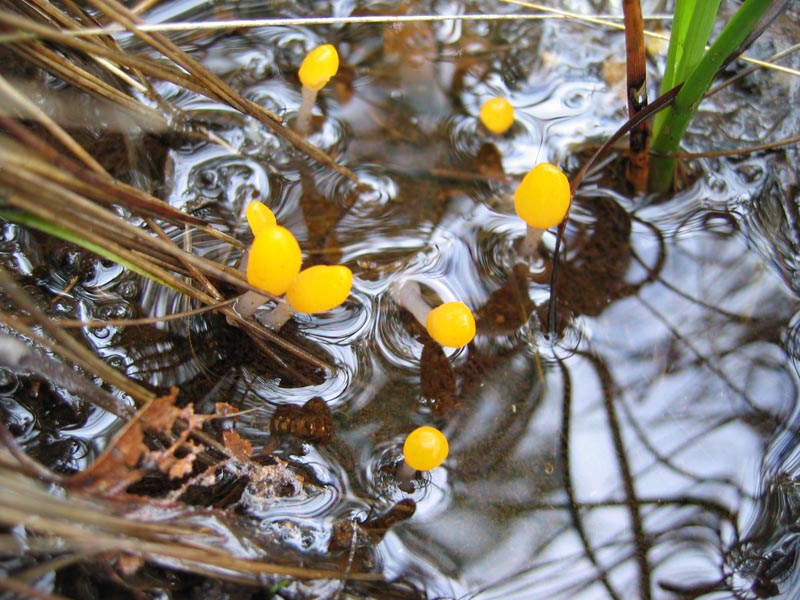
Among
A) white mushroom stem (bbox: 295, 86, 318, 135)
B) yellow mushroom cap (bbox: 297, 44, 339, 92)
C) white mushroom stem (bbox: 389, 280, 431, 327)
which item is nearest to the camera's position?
white mushroom stem (bbox: 389, 280, 431, 327)

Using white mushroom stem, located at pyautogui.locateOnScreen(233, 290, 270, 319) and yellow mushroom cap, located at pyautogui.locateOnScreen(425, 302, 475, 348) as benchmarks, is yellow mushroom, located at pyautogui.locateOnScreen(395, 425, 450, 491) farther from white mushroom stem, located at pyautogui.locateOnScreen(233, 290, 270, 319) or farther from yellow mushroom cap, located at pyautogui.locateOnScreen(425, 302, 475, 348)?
white mushroom stem, located at pyautogui.locateOnScreen(233, 290, 270, 319)

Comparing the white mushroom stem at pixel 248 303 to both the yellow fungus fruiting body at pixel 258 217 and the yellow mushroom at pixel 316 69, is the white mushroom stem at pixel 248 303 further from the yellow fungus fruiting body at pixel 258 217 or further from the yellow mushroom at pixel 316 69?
the yellow mushroom at pixel 316 69

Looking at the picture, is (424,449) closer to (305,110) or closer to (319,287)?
(319,287)

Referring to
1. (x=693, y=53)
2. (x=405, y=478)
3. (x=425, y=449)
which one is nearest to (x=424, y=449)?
(x=425, y=449)

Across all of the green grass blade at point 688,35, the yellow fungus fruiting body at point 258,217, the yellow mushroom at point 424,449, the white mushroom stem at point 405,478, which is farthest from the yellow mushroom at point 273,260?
the green grass blade at point 688,35

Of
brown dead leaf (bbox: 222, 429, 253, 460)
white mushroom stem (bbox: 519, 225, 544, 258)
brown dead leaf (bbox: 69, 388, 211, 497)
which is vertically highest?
white mushroom stem (bbox: 519, 225, 544, 258)

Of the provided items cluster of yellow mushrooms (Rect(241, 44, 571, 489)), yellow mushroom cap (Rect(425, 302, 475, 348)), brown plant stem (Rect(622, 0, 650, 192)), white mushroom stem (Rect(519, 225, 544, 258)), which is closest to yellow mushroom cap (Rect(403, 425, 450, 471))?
cluster of yellow mushrooms (Rect(241, 44, 571, 489))

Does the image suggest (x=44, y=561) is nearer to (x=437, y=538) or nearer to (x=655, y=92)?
(x=437, y=538)
